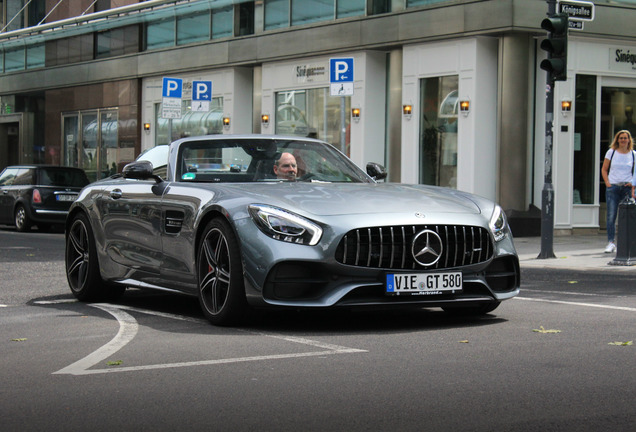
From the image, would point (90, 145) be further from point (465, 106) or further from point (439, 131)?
point (465, 106)

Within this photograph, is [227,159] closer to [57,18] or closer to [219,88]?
[219,88]

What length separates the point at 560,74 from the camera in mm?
15633

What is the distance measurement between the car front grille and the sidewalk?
6639mm

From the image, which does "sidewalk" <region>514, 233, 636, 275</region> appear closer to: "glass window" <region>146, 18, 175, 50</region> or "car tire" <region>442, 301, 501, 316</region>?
"car tire" <region>442, 301, 501, 316</region>

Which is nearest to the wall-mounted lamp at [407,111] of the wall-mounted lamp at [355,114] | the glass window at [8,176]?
the wall-mounted lamp at [355,114]

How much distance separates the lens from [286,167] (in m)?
8.80

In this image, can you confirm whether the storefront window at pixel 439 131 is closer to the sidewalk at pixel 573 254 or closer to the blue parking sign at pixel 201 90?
the sidewalk at pixel 573 254

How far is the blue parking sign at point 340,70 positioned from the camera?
19.0 metres

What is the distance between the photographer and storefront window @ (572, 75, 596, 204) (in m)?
23.1

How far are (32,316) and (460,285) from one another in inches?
132

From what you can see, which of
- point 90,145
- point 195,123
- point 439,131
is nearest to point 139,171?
point 439,131

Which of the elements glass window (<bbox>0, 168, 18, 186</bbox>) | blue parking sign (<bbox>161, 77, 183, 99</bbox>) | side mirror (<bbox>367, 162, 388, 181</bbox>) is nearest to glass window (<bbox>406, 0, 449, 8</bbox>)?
blue parking sign (<bbox>161, 77, 183, 99</bbox>)

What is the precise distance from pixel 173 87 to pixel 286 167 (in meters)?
16.1

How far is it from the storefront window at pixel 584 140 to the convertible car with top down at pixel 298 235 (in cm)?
1476
